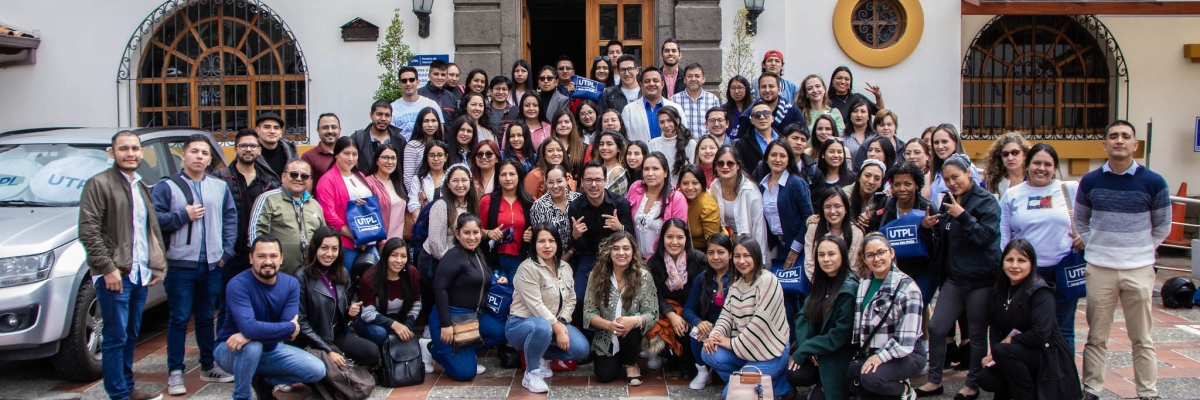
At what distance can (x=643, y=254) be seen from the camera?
638 centimetres

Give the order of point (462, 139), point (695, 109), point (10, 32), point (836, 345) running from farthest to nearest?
point (10, 32)
point (695, 109)
point (462, 139)
point (836, 345)

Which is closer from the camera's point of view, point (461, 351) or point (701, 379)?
point (701, 379)

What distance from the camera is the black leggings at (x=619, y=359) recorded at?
5816 millimetres

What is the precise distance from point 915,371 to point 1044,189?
1.44 m

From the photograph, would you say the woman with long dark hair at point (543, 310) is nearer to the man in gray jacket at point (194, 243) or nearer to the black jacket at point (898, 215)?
the man in gray jacket at point (194, 243)

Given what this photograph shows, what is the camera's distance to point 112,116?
10352 mm

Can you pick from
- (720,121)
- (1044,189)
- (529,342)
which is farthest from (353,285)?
(1044,189)

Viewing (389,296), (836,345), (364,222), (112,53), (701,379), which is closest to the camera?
(836,345)

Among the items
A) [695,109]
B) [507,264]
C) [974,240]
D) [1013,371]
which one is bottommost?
[1013,371]

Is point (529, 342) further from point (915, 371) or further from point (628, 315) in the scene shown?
point (915, 371)

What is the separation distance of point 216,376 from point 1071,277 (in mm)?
5375

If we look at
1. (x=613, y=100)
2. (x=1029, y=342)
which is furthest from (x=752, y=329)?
(x=613, y=100)

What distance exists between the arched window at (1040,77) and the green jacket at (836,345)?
6.88 meters

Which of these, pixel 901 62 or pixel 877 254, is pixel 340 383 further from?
pixel 901 62
